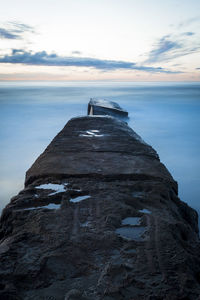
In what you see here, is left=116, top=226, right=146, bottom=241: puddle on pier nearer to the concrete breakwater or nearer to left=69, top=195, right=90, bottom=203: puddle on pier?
the concrete breakwater

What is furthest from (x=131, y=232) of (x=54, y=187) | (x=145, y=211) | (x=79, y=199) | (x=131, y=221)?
(x=54, y=187)

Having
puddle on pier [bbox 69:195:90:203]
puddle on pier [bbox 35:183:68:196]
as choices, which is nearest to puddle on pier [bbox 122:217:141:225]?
puddle on pier [bbox 69:195:90:203]

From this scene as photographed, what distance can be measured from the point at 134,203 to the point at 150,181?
306 mm

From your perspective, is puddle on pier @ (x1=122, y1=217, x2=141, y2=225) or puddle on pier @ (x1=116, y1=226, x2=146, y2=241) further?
puddle on pier @ (x1=122, y1=217, x2=141, y2=225)

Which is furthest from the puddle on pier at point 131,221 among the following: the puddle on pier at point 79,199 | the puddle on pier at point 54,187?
the puddle on pier at point 54,187

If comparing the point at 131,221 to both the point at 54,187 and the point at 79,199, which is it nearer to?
the point at 79,199

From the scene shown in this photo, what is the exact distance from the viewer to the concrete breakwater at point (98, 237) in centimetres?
80

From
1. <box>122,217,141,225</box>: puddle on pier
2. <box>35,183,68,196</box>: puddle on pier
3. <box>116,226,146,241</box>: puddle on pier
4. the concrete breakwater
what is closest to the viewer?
the concrete breakwater

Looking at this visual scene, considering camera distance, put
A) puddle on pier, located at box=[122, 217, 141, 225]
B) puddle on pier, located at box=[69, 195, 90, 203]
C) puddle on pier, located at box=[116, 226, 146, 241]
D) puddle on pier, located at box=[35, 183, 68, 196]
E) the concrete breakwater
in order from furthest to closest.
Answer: puddle on pier, located at box=[35, 183, 68, 196]
puddle on pier, located at box=[69, 195, 90, 203]
puddle on pier, located at box=[122, 217, 141, 225]
puddle on pier, located at box=[116, 226, 146, 241]
the concrete breakwater

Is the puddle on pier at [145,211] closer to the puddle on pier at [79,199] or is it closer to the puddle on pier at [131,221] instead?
the puddle on pier at [131,221]

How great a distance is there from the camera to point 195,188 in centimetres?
460

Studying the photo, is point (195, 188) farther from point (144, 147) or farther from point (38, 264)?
point (38, 264)

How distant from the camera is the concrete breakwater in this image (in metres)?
0.80

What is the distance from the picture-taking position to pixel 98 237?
1000 millimetres
